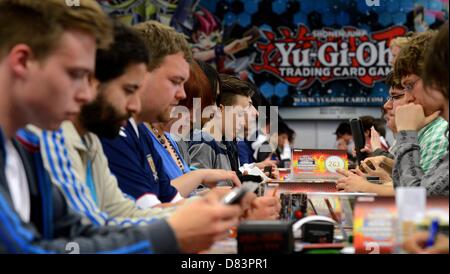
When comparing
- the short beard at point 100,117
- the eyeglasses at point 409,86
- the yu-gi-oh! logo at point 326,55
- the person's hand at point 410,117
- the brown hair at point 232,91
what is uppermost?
the yu-gi-oh! logo at point 326,55

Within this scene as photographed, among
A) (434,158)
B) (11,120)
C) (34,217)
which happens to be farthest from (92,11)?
Result: (434,158)

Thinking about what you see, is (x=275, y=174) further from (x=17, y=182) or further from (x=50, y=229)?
(x=17, y=182)

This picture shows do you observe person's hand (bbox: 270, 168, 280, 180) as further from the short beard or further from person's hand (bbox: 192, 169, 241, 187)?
the short beard

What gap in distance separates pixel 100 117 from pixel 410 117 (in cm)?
118

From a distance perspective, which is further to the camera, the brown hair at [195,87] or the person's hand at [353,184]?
the brown hair at [195,87]

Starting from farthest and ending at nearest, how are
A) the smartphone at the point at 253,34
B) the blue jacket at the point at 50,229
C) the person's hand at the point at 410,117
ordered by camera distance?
the smartphone at the point at 253,34
the person's hand at the point at 410,117
the blue jacket at the point at 50,229

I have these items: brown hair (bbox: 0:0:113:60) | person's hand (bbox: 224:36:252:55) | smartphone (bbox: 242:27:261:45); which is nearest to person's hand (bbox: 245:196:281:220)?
brown hair (bbox: 0:0:113:60)

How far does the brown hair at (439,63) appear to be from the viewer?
1592 mm

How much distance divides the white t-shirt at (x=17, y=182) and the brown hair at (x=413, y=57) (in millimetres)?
1558

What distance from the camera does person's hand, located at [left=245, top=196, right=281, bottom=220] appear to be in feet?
6.32

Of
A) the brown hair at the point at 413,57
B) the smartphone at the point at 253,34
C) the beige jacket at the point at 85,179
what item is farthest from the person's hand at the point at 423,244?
the smartphone at the point at 253,34

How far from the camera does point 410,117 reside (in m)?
2.50

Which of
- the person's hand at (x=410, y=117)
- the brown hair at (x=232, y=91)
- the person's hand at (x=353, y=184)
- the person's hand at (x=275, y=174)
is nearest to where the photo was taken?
the person's hand at (x=410, y=117)

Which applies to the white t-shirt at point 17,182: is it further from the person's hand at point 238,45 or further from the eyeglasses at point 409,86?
the person's hand at point 238,45
